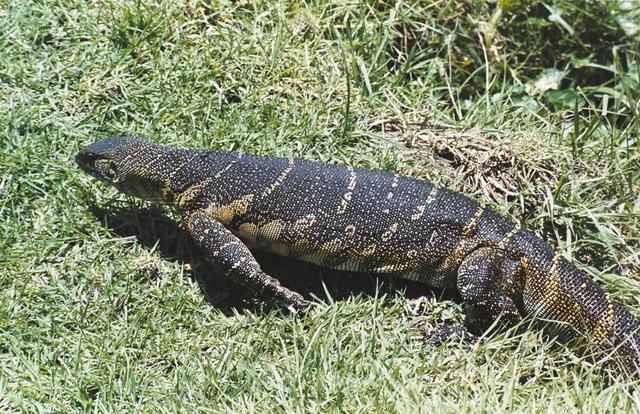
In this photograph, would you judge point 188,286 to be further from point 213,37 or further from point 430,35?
point 430,35

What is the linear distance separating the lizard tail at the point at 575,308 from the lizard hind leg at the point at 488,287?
14 centimetres

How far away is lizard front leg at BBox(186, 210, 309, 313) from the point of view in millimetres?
7117

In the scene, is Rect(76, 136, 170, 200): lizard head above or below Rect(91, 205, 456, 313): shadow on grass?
above

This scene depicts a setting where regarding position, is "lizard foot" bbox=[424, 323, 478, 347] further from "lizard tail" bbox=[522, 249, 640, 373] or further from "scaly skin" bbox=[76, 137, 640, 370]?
"lizard tail" bbox=[522, 249, 640, 373]

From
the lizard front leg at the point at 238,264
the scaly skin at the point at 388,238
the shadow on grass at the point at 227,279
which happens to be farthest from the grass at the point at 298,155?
the scaly skin at the point at 388,238

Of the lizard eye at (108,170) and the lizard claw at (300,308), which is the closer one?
the lizard claw at (300,308)

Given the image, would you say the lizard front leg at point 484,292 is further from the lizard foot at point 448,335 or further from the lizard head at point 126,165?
the lizard head at point 126,165

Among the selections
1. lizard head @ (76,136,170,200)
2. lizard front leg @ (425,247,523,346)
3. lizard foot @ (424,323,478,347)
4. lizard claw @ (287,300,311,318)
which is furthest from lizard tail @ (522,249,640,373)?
lizard head @ (76,136,170,200)

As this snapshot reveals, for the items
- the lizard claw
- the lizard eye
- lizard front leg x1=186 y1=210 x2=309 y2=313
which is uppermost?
the lizard eye

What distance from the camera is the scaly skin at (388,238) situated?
23.2ft

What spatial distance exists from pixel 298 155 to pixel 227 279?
1.43 m

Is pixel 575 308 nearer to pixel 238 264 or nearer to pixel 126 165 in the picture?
pixel 238 264

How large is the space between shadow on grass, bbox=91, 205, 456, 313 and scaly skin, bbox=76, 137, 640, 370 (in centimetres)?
22

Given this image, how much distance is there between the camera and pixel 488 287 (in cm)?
704
